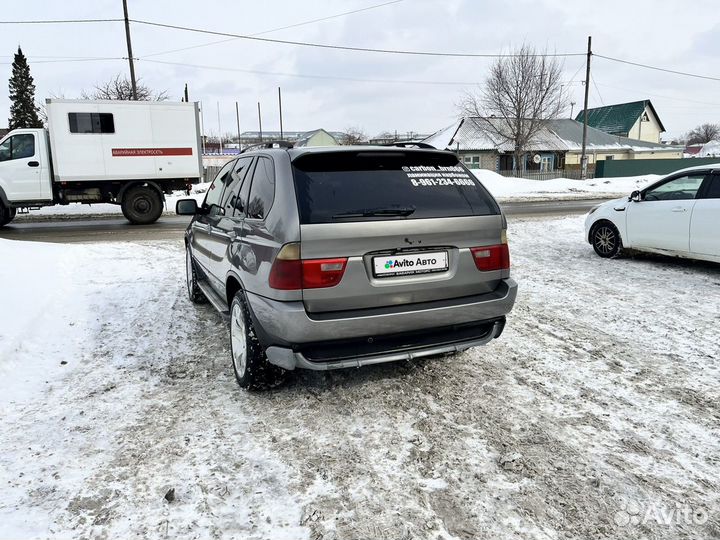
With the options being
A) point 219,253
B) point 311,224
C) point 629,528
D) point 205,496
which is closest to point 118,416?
point 205,496

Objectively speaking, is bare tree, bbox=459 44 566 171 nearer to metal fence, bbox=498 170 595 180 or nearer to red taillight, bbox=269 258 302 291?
metal fence, bbox=498 170 595 180

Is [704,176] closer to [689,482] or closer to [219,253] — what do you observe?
[689,482]

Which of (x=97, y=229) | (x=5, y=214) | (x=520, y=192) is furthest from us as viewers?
(x=520, y=192)

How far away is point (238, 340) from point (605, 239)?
6.91 meters

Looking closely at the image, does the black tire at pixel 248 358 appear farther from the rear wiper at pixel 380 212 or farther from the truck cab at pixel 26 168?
the truck cab at pixel 26 168

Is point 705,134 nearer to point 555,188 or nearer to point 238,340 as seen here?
point 555,188

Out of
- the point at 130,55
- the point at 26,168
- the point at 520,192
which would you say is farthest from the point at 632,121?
the point at 26,168

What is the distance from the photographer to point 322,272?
317 cm

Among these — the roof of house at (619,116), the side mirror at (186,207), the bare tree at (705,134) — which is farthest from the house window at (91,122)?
the bare tree at (705,134)

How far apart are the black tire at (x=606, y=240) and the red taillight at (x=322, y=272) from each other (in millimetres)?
6753

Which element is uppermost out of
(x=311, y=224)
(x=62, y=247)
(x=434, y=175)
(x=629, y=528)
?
(x=434, y=175)

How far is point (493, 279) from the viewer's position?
3717 millimetres

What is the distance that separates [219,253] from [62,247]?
222 inches

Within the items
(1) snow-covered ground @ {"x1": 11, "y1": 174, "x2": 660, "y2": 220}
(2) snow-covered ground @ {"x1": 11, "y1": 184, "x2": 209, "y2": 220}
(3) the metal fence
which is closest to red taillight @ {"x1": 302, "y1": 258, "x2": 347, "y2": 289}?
(2) snow-covered ground @ {"x1": 11, "y1": 184, "x2": 209, "y2": 220}
